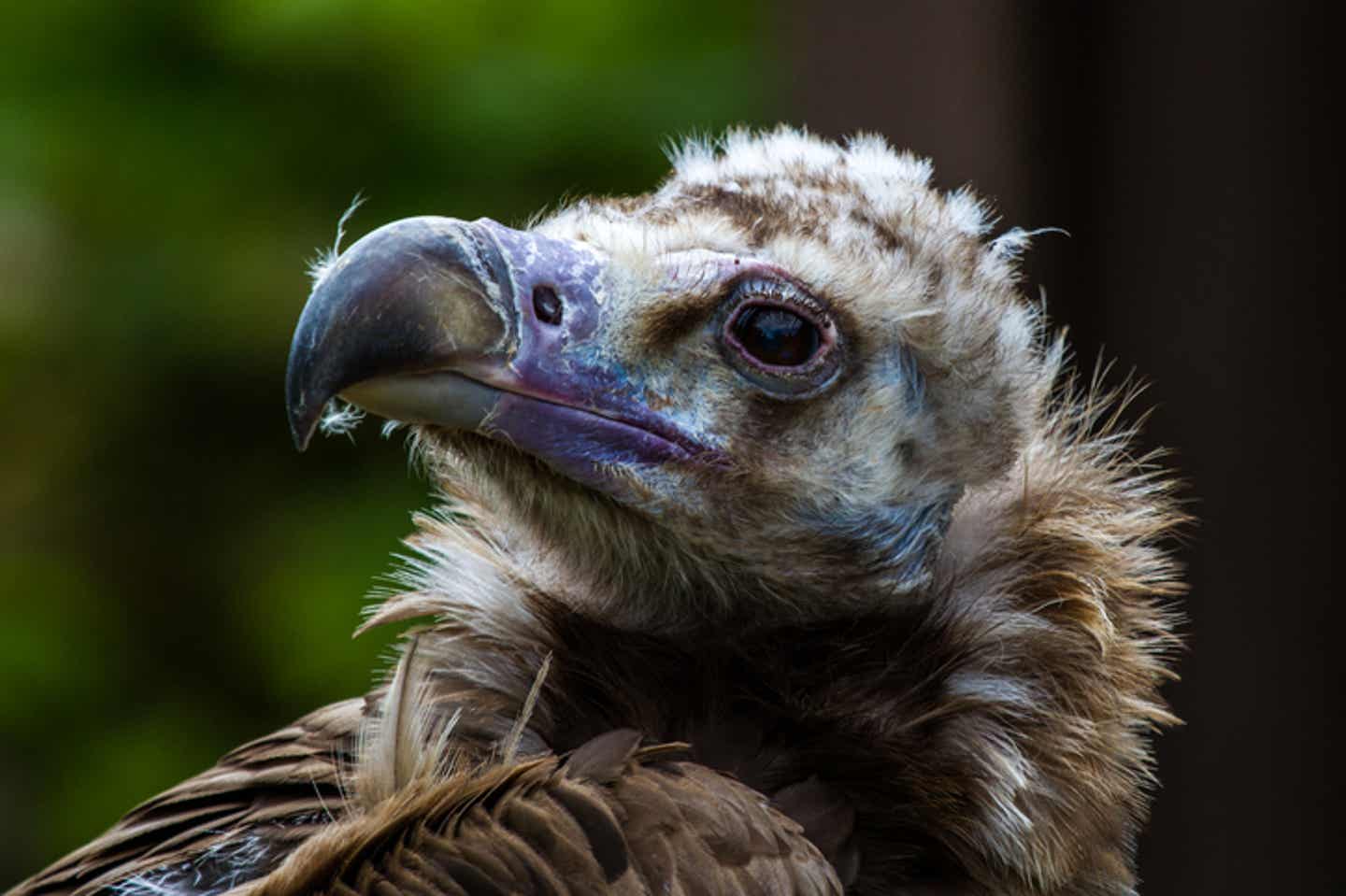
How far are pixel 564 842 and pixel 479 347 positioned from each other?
0.49m

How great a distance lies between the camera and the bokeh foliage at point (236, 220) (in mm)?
3461

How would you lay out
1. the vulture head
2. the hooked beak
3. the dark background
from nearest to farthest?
the hooked beak < the vulture head < the dark background

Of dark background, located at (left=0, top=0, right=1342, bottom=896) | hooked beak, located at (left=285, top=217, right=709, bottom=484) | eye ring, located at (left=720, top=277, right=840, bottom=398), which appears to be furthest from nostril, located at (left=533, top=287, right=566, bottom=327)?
dark background, located at (left=0, top=0, right=1342, bottom=896)

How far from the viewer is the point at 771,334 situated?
175 cm

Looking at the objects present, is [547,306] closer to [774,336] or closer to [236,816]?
[774,336]

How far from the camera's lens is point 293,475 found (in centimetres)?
369

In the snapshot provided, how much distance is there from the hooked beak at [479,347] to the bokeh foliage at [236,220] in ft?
5.70

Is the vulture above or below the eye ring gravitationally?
below

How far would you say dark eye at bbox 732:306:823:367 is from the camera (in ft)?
5.75

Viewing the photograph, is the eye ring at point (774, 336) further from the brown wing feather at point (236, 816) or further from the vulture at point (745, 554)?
the brown wing feather at point (236, 816)

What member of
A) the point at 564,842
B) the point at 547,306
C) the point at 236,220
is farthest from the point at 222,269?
the point at 564,842

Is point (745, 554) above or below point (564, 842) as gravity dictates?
above

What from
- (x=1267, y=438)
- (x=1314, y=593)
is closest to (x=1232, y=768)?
(x=1314, y=593)

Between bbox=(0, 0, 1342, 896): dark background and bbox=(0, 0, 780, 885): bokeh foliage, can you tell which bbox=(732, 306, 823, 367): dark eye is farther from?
bbox=(0, 0, 780, 885): bokeh foliage
